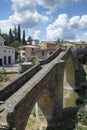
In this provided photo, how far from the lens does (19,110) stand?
1476 centimetres

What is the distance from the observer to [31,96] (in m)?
17.4

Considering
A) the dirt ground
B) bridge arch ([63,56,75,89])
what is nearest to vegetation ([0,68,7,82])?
bridge arch ([63,56,75,89])

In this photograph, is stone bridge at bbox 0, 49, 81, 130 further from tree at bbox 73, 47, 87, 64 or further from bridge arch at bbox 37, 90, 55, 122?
tree at bbox 73, 47, 87, 64

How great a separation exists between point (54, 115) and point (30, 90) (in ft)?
36.4

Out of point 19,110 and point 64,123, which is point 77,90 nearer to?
point 64,123

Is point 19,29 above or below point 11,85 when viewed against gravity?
above

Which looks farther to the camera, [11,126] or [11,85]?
[11,85]

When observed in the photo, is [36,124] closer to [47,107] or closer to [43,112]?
[43,112]

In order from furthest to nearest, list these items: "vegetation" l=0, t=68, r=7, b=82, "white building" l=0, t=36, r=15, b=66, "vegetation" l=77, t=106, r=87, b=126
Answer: "white building" l=0, t=36, r=15, b=66
"vegetation" l=0, t=68, r=7, b=82
"vegetation" l=77, t=106, r=87, b=126

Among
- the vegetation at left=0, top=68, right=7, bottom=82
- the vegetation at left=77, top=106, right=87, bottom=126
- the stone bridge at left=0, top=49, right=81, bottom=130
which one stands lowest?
the vegetation at left=77, top=106, right=87, bottom=126

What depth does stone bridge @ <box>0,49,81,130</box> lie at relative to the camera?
13875mm

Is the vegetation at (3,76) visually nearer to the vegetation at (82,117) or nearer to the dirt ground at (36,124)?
the dirt ground at (36,124)

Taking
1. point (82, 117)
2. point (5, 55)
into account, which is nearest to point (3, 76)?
point (82, 117)

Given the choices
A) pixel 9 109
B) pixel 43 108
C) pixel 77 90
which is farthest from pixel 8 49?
pixel 9 109
